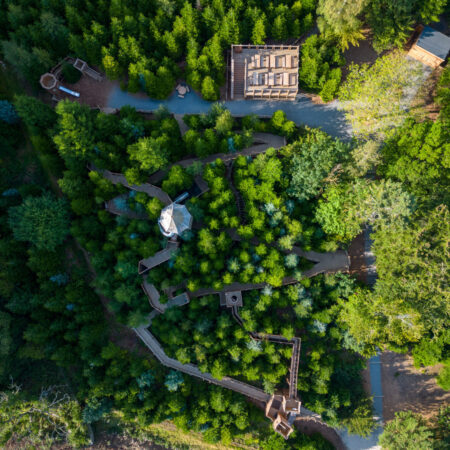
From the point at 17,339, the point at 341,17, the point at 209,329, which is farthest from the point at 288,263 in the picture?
the point at 17,339

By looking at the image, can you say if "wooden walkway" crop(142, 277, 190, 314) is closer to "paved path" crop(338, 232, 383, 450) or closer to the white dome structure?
the white dome structure

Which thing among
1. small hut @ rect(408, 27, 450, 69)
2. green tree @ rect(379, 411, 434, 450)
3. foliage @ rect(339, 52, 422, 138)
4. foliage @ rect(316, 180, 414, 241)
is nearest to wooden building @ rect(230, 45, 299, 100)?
foliage @ rect(339, 52, 422, 138)

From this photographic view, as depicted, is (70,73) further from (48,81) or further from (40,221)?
(40,221)

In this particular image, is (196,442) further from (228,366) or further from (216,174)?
(216,174)

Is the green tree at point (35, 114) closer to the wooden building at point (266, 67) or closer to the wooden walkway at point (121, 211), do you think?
the wooden walkway at point (121, 211)

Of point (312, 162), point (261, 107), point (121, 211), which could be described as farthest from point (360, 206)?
point (121, 211)

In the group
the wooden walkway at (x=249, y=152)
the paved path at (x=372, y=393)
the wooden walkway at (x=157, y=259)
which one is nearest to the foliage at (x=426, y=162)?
the paved path at (x=372, y=393)
